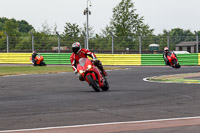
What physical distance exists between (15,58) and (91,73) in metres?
24.0

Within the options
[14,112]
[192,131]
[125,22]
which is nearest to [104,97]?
[14,112]

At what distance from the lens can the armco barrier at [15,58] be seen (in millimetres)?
34784

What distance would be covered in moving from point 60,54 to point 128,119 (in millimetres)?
27197

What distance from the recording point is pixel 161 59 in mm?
32156

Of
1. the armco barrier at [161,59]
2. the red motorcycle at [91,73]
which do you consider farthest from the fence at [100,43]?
the red motorcycle at [91,73]

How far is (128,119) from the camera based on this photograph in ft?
23.2

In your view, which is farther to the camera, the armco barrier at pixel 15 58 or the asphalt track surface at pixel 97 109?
the armco barrier at pixel 15 58

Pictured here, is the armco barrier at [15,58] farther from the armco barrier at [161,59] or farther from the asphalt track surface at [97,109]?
the asphalt track surface at [97,109]

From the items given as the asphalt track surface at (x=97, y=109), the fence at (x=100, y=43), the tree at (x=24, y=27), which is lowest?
the asphalt track surface at (x=97, y=109)

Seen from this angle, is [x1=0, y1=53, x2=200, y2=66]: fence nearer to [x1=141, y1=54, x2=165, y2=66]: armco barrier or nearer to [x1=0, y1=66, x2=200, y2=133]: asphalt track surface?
[x1=141, y1=54, x2=165, y2=66]: armco barrier

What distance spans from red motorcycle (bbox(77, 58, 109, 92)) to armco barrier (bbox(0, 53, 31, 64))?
2260 centimetres

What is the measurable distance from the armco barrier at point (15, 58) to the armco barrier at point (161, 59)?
9079 mm

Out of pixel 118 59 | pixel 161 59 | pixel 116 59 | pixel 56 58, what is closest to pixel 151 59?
pixel 161 59

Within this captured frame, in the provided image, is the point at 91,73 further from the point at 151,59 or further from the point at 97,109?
the point at 151,59
